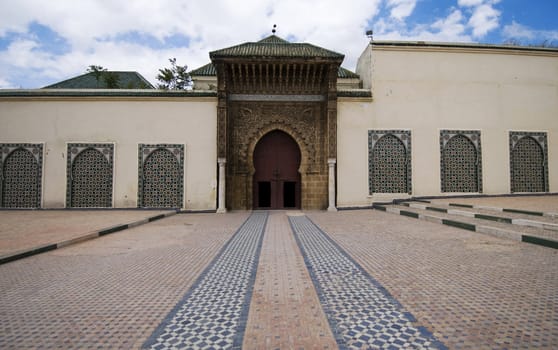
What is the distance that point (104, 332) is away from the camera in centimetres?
125

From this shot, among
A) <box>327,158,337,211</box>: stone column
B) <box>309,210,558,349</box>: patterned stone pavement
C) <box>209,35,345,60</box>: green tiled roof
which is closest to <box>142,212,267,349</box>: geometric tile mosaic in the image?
<box>309,210,558,349</box>: patterned stone pavement

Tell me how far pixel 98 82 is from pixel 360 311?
41.8ft

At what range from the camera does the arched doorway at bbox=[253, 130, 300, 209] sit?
712 centimetres

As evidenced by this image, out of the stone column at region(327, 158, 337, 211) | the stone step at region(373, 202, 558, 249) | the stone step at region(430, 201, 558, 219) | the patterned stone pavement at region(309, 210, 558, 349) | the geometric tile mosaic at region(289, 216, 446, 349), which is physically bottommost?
the geometric tile mosaic at region(289, 216, 446, 349)

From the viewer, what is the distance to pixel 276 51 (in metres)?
6.72

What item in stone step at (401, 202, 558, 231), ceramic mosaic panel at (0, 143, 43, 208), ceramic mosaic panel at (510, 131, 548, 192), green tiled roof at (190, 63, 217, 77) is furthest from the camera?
green tiled roof at (190, 63, 217, 77)

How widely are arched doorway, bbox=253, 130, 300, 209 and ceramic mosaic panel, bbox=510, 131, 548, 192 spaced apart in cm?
545

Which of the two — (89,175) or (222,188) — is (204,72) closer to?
(222,188)

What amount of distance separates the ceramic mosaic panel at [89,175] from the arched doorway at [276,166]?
139 inches

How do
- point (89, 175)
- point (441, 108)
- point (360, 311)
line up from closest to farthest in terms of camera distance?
point (360, 311), point (89, 175), point (441, 108)

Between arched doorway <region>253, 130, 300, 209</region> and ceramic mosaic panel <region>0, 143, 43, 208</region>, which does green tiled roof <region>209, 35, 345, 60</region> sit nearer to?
arched doorway <region>253, 130, 300, 209</region>

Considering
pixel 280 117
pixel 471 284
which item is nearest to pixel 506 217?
pixel 471 284

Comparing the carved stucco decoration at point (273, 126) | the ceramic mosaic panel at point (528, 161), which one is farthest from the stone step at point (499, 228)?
the ceramic mosaic panel at point (528, 161)

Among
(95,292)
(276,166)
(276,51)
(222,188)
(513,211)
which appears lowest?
A: (95,292)
